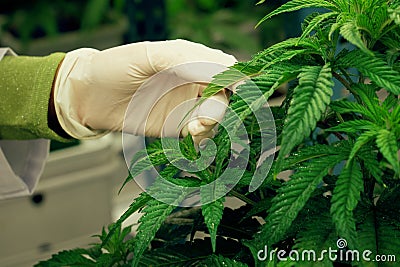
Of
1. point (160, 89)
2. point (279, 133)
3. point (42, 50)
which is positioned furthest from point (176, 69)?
point (42, 50)

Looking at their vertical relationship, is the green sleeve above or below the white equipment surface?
above

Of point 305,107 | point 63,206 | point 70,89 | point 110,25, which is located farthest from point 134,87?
point 110,25

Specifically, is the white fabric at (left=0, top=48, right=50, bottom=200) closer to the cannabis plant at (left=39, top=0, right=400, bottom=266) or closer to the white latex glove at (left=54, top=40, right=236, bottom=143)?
the white latex glove at (left=54, top=40, right=236, bottom=143)

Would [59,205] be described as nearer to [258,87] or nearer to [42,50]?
[42,50]

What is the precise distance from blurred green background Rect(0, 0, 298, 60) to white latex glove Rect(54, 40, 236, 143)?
40.6 inches

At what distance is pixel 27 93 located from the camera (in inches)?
35.9

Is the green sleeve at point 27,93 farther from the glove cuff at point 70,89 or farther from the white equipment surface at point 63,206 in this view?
the white equipment surface at point 63,206

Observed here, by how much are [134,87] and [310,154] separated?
38 centimetres

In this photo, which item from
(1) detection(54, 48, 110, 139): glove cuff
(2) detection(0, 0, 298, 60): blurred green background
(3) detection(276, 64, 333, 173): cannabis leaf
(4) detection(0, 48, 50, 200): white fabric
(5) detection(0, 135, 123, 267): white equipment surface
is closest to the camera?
(3) detection(276, 64, 333, 173): cannabis leaf

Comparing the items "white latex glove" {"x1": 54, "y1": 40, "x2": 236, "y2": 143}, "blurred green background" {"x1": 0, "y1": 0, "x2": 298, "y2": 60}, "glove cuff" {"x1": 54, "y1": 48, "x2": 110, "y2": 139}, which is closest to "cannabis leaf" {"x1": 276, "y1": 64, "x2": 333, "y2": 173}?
"white latex glove" {"x1": 54, "y1": 40, "x2": 236, "y2": 143}

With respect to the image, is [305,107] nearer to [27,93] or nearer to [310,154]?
[310,154]

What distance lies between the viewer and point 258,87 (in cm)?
50

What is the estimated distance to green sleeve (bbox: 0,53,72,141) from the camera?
2.94 feet

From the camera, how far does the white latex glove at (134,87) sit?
0.74 meters
